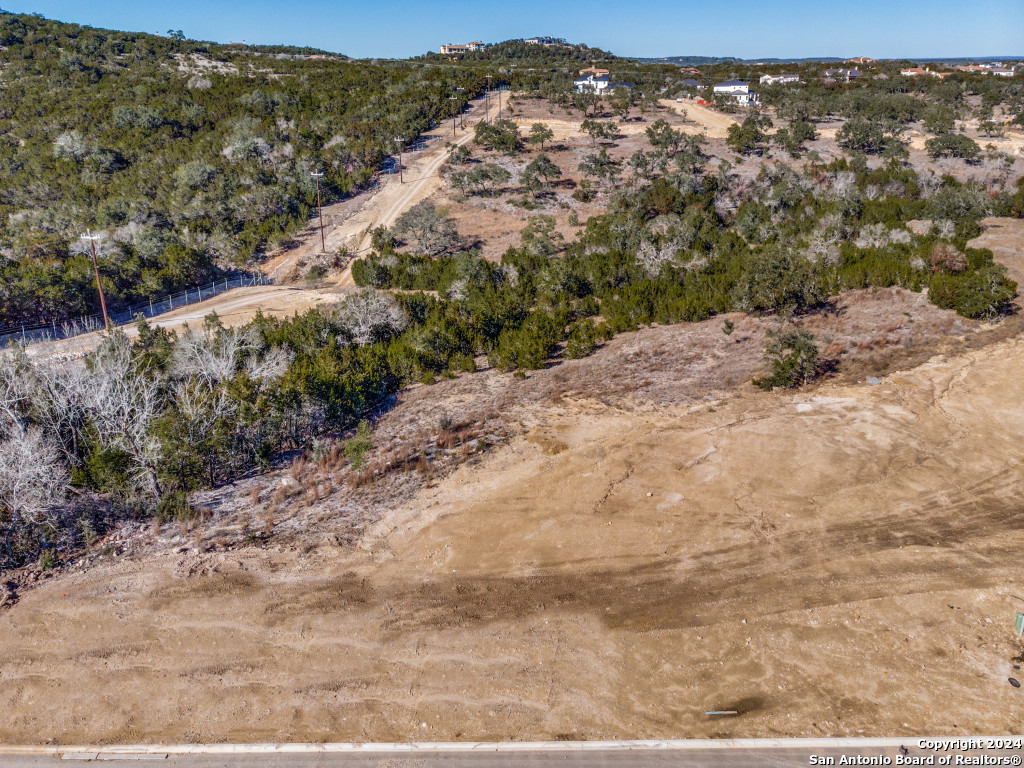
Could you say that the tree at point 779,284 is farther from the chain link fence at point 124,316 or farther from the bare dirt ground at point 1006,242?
the chain link fence at point 124,316

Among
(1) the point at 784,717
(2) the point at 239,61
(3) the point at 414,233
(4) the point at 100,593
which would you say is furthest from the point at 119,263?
(2) the point at 239,61

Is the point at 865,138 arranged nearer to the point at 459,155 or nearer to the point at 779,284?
the point at 459,155

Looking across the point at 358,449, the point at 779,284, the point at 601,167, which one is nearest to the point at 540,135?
the point at 601,167

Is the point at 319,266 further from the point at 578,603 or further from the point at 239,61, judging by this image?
the point at 239,61

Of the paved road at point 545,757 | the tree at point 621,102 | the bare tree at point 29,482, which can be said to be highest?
the tree at point 621,102

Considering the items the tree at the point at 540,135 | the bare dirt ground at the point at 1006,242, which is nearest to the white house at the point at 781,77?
the tree at the point at 540,135
